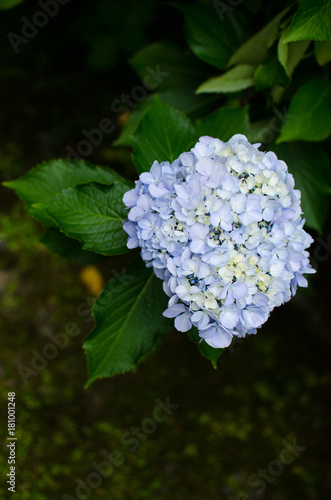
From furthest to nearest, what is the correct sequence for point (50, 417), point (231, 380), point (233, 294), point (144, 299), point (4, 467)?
point (231, 380)
point (50, 417)
point (4, 467)
point (144, 299)
point (233, 294)

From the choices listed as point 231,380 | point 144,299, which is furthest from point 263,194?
point 231,380

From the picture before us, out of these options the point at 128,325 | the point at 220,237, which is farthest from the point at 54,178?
the point at 220,237

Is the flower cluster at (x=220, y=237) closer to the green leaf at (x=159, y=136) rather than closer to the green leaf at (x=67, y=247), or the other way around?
the green leaf at (x=159, y=136)

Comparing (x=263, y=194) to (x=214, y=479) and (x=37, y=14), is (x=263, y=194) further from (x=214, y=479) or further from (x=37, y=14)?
(x=37, y=14)

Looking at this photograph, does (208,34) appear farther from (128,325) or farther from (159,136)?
(128,325)

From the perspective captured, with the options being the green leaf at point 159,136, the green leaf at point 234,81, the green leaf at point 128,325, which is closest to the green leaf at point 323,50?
the green leaf at point 234,81

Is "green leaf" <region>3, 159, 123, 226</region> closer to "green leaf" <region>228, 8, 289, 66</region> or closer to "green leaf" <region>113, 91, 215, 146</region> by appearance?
"green leaf" <region>113, 91, 215, 146</region>
